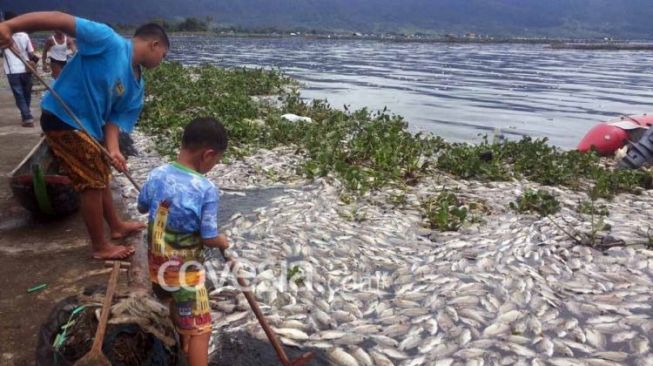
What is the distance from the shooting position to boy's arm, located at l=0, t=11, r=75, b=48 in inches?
177

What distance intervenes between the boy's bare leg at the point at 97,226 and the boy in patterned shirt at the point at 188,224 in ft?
6.12

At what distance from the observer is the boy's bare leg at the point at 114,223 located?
19.3 feet

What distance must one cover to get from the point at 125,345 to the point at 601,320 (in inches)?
171

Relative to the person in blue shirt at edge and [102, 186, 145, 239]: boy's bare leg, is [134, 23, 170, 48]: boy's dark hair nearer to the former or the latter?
the person in blue shirt at edge

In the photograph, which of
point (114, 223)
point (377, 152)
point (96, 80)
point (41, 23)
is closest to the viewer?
point (41, 23)

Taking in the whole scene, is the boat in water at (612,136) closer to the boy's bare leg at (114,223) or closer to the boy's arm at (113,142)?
the boy's bare leg at (114,223)

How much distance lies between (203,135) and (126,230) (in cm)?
334

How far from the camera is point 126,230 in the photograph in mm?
6324

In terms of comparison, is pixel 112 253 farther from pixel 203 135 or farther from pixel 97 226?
pixel 203 135

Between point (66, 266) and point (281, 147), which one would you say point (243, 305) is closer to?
point (66, 266)

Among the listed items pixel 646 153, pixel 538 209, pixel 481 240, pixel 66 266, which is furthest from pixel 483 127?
pixel 66 266

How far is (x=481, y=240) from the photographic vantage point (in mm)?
6941

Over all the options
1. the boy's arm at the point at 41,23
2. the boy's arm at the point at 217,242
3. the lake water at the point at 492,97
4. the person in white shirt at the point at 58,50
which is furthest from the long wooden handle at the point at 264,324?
the lake water at the point at 492,97

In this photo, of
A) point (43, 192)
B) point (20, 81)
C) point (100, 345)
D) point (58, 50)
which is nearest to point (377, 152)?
point (43, 192)
